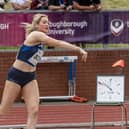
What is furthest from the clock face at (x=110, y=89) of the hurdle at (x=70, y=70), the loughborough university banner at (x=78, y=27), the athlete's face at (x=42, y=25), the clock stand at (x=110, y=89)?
the loughborough university banner at (x=78, y=27)

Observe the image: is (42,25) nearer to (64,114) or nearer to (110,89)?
(110,89)

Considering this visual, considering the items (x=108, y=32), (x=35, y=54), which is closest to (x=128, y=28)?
(x=108, y=32)

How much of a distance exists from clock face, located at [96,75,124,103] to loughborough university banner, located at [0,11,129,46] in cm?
347

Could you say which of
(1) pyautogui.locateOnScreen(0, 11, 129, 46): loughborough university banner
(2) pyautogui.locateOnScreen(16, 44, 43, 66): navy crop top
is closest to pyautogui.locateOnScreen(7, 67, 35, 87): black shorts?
(2) pyautogui.locateOnScreen(16, 44, 43, 66): navy crop top

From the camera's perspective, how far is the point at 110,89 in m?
9.99

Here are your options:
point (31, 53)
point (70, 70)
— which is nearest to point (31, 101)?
point (31, 53)

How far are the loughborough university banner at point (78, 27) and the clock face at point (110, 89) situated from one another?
3.47 m

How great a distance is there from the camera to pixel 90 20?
1336 centimetres

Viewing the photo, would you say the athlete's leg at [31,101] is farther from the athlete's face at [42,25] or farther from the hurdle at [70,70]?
the hurdle at [70,70]

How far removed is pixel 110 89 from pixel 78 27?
142 inches

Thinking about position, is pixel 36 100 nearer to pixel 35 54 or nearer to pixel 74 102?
pixel 35 54

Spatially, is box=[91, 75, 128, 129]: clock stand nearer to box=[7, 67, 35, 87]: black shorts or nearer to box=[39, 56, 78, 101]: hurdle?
box=[7, 67, 35, 87]: black shorts

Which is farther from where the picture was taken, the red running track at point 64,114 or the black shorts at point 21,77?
the red running track at point 64,114

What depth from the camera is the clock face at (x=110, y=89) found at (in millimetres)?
9953
